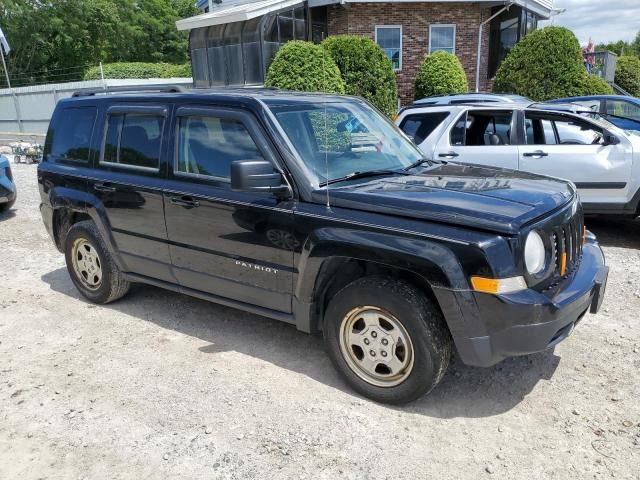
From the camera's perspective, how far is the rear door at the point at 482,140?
715cm

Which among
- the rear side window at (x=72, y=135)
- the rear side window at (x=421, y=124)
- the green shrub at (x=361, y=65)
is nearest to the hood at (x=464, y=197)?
the rear side window at (x=72, y=135)

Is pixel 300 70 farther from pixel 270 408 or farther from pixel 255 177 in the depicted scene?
pixel 270 408

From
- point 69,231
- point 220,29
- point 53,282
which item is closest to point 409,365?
point 69,231

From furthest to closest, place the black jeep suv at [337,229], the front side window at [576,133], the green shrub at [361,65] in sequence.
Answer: the green shrub at [361,65] < the front side window at [576,133] < the black jeep suv at [337,229]

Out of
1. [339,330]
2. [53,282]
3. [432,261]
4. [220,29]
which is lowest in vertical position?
[53,282]

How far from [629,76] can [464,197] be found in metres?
25.8

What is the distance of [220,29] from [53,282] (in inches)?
623

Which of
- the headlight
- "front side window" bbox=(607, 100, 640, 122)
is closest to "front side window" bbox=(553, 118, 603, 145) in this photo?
the headlight

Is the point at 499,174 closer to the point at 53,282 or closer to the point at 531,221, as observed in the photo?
the point at 531,221

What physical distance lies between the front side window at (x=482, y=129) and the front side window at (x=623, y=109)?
201 inches

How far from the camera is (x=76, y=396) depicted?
3770mm

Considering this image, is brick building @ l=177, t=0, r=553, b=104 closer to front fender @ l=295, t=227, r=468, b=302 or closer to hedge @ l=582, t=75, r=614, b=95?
hedge @ l=582, t=75, r=614, b=95

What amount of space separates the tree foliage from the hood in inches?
1391

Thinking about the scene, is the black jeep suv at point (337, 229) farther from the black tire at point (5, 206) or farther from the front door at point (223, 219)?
the black tire at point (5, 206)
